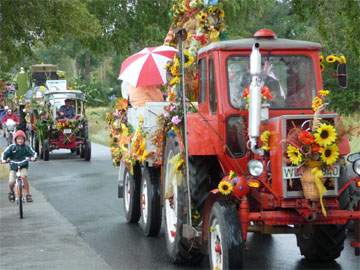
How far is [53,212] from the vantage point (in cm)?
1504

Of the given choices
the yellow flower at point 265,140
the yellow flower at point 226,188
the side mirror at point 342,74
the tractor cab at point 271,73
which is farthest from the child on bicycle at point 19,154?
the yellow flower at point 226,188

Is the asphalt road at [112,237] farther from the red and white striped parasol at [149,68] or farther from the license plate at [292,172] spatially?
the red and white striped parasol at [149,68]

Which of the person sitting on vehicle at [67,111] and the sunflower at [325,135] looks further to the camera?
the person sitting on vehicle at [67,111]

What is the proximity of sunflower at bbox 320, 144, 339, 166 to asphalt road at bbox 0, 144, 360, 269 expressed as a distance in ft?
6.29

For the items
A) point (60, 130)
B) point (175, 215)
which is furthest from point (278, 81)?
point (60, 130)

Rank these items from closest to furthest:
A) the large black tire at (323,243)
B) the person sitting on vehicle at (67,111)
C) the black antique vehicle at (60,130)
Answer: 1. the large black tire at (323,243)
2. the black antique vehicle at (60,130)
3. the person sitting on vehicle at (67,111)

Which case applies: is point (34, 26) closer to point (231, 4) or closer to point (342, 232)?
point (342, 232)

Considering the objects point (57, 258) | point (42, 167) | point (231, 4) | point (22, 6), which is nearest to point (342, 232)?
point (57, 258)

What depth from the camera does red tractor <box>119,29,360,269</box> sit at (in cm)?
824

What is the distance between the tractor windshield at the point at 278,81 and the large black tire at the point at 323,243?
51.7 inches

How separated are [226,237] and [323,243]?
2.02m

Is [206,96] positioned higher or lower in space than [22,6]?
lower

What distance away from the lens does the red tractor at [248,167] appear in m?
8.24

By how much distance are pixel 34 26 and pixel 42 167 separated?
733 cm
